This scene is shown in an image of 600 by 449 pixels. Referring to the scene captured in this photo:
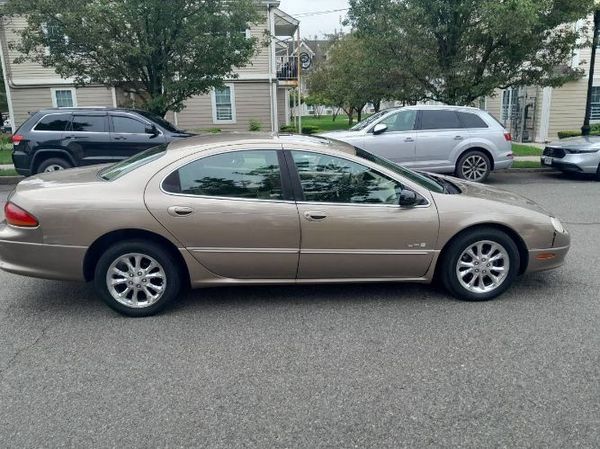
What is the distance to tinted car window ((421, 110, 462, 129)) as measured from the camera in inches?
413

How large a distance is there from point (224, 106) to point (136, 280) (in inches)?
732

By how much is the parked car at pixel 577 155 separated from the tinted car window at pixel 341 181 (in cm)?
860

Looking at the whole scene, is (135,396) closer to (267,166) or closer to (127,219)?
(127,219)

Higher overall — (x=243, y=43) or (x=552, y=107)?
(x=243, y=43)

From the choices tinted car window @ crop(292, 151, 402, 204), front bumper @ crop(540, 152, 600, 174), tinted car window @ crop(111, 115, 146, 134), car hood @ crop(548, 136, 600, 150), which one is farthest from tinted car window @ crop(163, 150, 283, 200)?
car hood @ crop(548, 136, 600, 150)

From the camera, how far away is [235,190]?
404 cm

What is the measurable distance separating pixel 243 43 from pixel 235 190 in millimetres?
9289

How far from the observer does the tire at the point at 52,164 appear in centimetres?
1043

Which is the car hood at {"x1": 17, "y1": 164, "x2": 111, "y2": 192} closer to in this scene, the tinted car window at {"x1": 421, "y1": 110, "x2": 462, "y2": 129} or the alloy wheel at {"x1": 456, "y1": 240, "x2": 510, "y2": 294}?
the alloy wheel at {"x1": 456, "y1": 240, "x2": 510, "y2": 294}

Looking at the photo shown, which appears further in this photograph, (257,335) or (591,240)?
(591,240)

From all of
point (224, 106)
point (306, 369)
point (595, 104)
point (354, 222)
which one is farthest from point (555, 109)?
point (306, 369)

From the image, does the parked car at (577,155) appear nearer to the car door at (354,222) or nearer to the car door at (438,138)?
the car door at (438,138)

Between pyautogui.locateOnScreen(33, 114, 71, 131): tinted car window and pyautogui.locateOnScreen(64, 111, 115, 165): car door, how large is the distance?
0.47 ft

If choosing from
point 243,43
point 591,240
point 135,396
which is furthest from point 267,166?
point 243,43
